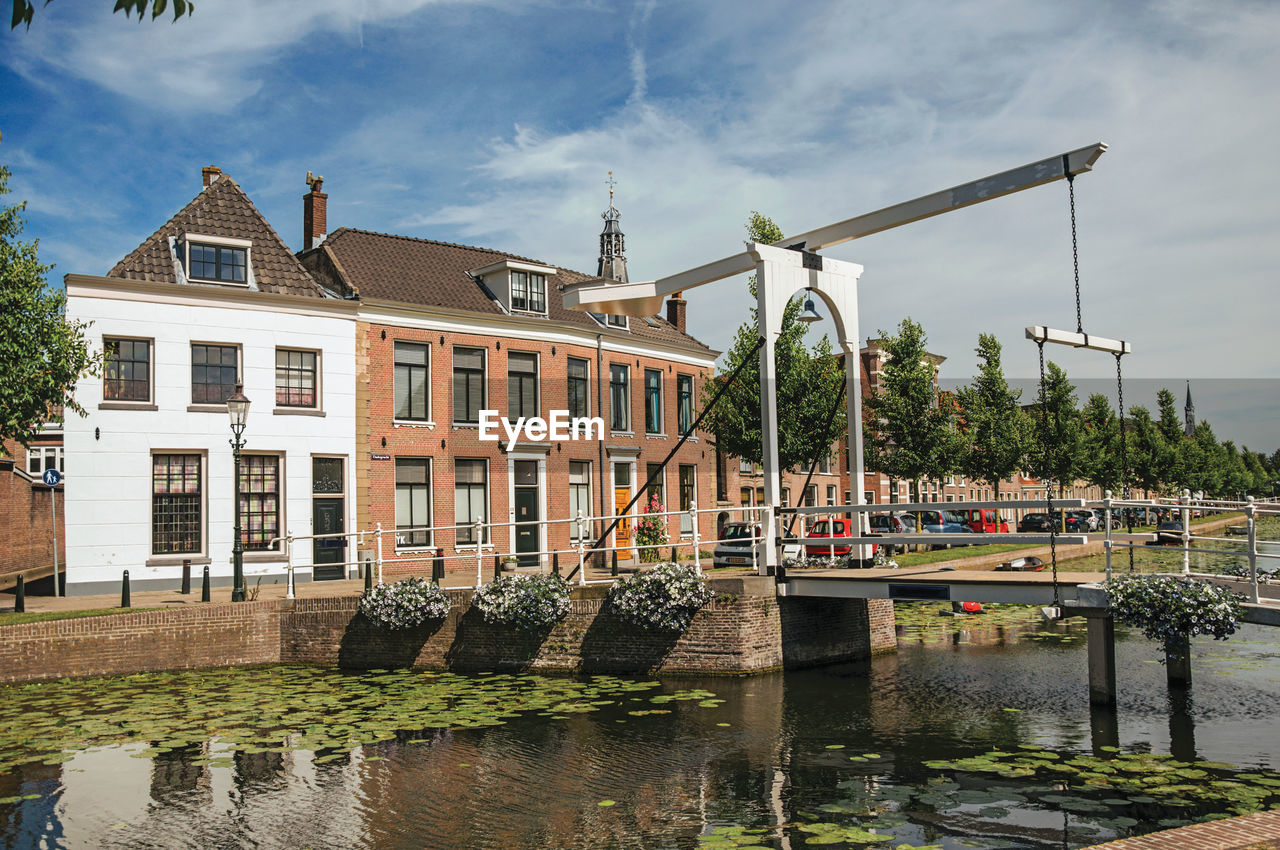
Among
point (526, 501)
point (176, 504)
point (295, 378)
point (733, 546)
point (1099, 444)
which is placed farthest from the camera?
point (1099, 444)

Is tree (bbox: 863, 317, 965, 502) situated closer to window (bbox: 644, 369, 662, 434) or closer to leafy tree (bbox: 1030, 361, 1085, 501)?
window (bbox: 644, 369, 662, 434)

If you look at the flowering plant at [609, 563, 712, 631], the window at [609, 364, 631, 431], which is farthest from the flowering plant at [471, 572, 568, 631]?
the window at [609, 364, 631, 431]

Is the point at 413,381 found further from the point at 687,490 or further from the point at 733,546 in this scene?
the point at 687,490

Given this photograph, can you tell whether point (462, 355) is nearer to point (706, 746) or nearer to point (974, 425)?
point (706, 746)

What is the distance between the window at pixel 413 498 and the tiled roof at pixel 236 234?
4584mm

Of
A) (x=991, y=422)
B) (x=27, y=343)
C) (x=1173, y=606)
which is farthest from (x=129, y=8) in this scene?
(x=991, y=422)

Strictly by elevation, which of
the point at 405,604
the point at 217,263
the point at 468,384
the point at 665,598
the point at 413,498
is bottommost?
the point at 405,604

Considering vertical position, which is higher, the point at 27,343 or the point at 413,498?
the point at 27,343

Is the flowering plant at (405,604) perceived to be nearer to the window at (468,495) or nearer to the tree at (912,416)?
the window at (468,495)

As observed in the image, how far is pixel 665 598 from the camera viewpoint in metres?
13.0

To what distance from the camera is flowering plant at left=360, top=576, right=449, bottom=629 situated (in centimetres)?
1460

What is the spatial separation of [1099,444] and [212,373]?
4009 cm

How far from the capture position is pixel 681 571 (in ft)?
43.1

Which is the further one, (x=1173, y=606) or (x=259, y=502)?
(x=259, y=502)
